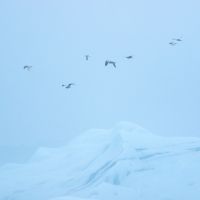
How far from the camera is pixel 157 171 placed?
9555 mm

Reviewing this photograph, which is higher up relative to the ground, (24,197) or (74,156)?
(74,156)

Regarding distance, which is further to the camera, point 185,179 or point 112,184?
point 112,184

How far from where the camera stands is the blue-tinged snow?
8.79 metres

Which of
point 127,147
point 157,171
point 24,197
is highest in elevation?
point 127,147

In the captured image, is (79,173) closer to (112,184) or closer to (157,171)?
(112,184)

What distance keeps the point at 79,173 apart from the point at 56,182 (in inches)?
32.2

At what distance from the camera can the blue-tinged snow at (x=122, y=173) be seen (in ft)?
28.8

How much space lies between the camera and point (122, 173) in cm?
969

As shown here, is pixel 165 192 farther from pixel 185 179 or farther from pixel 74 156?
pixel 74 156

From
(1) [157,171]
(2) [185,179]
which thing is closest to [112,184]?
A: (1) [157,171]

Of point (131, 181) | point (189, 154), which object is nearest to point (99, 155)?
point (131, 181)

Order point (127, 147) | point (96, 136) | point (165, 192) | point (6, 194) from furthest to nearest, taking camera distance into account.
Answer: point (96, 136) < point (6, 194) < point (127, 147) < point (165, 192)

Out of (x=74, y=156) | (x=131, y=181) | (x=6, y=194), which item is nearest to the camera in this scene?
(x=131, y=181)

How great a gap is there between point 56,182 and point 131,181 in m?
2.86
